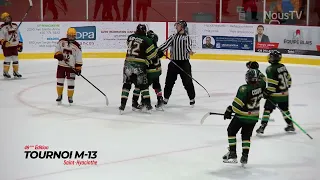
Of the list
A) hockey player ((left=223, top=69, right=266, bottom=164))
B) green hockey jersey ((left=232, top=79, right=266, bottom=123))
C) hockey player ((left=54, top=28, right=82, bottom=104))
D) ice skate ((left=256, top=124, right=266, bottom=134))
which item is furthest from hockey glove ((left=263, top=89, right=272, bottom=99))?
hockey player ((left=54, top=28, right=82, bottom=104))

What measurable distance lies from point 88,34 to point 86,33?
0.06 m

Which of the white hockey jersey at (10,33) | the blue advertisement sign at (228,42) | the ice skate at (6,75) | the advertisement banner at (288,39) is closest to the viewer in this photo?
the white hockey jersey at (10,33)

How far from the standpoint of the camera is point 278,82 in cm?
892

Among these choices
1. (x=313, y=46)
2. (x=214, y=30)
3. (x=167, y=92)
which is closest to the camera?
(x=167, y=92)

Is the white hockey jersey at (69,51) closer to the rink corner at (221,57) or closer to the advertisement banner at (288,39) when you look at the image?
the rink corner at (221,57)

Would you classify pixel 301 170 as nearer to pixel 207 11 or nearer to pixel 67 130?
pixel 67 130

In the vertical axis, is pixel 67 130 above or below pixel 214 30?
below

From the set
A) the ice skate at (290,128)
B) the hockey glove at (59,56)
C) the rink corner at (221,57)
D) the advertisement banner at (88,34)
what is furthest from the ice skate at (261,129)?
the advertisement banner at (88,34)

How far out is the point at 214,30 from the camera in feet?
57.5

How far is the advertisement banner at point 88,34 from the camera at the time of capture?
55.9 feet

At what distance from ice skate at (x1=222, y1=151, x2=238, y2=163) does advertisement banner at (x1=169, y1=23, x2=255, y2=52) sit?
9.82 metres

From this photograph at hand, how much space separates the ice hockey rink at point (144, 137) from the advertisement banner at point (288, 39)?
9.14ft

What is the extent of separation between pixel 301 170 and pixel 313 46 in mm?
9401

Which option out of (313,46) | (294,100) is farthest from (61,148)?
(313,46)
